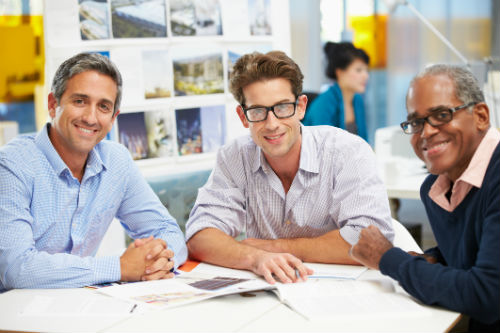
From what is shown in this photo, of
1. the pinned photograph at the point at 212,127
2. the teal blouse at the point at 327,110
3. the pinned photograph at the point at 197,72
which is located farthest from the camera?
the teal blouse at the point at 327,110

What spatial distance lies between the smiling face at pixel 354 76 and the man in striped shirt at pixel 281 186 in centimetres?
219

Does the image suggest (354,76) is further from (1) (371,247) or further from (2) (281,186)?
(1) (371,247)

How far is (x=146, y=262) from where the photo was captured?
177cm

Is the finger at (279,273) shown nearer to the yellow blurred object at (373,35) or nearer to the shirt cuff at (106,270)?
the shirt cuff at (106,270)

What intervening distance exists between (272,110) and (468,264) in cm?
77

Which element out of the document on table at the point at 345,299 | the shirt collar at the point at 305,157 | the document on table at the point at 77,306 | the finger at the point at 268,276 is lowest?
the document on table at the point at 77,306

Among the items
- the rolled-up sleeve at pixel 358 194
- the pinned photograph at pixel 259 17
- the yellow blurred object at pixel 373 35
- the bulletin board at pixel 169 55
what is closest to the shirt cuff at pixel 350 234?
the rolled-up sleeve at pixel 358 194

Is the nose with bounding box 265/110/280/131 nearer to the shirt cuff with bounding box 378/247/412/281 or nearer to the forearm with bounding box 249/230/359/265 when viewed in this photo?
the forearm with bounding box 249/230/359/265

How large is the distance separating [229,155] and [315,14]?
3320 millimetres

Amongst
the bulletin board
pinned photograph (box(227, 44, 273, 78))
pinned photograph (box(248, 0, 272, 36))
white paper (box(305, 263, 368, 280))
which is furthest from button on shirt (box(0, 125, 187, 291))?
pinned photograph (box(248, 0, 272, 36))

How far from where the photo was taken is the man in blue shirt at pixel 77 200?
66.6 inches

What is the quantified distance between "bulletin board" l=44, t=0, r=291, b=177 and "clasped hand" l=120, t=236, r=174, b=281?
111 cm

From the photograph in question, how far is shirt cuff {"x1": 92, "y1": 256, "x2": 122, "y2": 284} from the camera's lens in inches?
67.0

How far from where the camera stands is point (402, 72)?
6.43 meters
